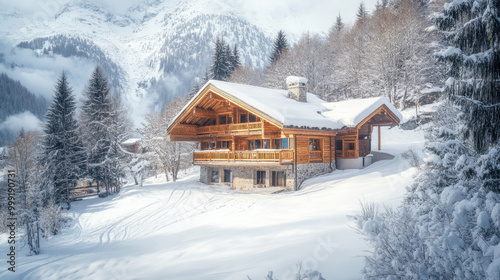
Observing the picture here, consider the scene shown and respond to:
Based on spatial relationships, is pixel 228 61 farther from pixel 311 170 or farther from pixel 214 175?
pixel 311 170

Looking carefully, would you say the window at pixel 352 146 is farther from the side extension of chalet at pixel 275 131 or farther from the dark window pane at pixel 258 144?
the dark window pane at pixel 258 144

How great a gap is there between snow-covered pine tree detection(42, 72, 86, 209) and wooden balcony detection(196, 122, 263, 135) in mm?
12449

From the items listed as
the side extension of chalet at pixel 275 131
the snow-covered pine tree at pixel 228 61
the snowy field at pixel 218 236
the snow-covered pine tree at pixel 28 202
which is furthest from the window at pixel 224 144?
the snow-covered pine tree at pixel 228 61

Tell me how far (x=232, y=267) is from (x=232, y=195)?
12.6 m

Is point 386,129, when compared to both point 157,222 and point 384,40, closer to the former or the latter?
point 384,40

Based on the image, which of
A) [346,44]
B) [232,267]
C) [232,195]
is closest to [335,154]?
[232,195]

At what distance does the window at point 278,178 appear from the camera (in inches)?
805

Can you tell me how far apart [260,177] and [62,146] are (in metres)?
19.2

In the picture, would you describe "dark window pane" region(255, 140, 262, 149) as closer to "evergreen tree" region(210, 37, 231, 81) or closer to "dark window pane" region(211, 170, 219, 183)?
"dark window pane" region(211, 170, 219, 183)

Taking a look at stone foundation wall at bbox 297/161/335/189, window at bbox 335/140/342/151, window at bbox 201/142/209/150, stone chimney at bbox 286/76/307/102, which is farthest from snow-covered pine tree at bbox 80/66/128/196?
window at bbox 335/140/342/151

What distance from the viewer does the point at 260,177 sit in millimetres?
22000

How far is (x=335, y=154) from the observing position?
22281mm

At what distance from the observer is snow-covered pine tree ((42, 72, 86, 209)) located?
24844 millimetres

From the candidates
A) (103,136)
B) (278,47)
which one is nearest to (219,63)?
(278,47)
